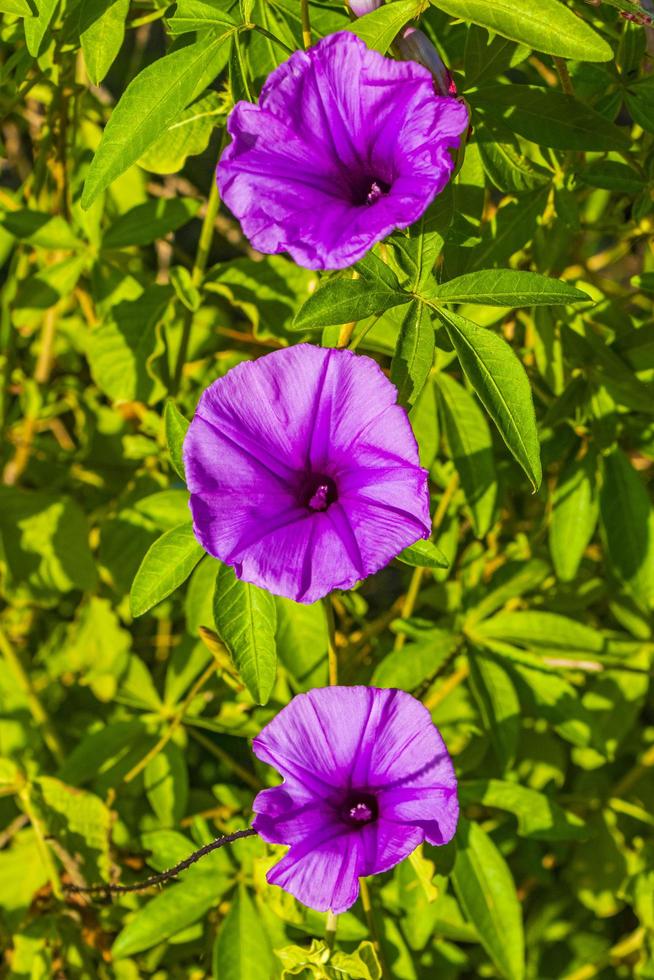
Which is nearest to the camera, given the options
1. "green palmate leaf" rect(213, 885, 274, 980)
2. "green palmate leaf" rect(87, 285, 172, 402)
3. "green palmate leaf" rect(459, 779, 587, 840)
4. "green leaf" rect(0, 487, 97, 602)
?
"green palmate leaf" rect(213, 885, 274, 980)

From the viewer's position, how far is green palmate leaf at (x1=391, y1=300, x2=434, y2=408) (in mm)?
960

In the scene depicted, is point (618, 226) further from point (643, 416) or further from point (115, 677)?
point (115, 677)

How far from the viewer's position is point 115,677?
6.07 feet

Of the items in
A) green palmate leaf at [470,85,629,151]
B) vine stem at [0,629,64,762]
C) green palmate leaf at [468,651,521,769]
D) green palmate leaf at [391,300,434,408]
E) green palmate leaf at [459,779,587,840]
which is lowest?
vine stem at [0,629,64,762]

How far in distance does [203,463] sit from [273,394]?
91 mm

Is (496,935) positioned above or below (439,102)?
below

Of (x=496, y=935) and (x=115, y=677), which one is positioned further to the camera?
(x=115, y=677)

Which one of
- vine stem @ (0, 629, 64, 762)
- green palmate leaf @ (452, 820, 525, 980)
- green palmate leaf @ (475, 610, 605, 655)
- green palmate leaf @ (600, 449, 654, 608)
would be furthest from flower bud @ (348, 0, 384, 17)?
vine stem @ (0, 629, 64, 762)

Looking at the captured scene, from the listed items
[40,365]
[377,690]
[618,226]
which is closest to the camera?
[377,690]

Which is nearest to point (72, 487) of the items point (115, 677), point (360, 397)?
point (115, 677)

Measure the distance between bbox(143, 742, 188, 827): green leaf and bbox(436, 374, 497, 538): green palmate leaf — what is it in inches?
24.2

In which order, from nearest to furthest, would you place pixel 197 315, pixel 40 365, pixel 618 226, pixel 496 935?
pixel 496 935 → pixel 618 226 → pixel 197 315 → pixel 40 365

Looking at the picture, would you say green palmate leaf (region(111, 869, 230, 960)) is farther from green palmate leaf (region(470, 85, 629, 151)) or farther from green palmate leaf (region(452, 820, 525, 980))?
green palmate leaf (region(470, 85, 629, 151))

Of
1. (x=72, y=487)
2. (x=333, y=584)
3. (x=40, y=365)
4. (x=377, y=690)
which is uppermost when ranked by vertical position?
(x=333, y=584)
